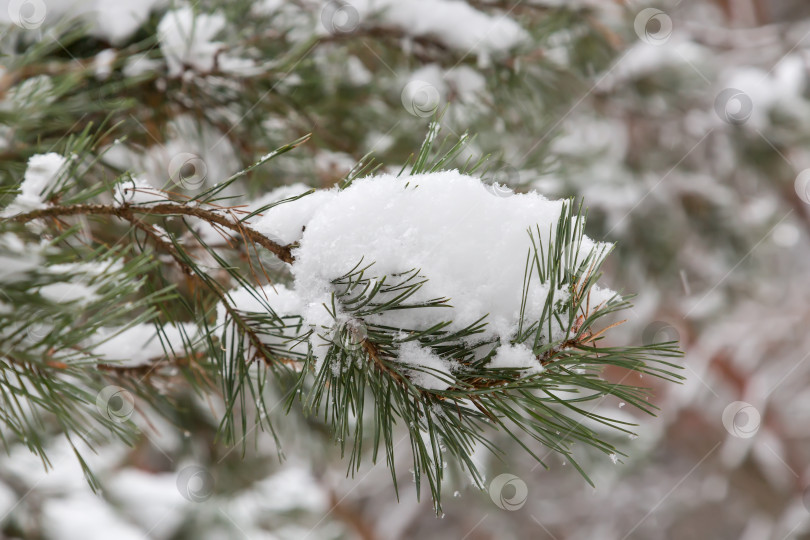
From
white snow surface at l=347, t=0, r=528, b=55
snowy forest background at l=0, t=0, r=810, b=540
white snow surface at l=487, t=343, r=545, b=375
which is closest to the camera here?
white snow surface at l=487, t=343, r=545, b=375

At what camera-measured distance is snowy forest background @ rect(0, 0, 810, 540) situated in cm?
102

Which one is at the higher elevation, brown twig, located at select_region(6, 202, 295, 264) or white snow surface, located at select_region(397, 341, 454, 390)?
brown twig, located at select_region(6, 202, 295, 264)

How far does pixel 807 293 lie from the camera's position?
13.7 feet

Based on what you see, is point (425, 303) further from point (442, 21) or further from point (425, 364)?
point (442, 21)

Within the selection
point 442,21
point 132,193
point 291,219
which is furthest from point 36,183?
point 442,21

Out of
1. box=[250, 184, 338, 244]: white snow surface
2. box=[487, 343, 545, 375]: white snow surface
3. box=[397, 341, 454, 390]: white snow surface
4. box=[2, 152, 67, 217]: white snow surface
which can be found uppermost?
box=[2, 152, 67, 217]: white snow surface

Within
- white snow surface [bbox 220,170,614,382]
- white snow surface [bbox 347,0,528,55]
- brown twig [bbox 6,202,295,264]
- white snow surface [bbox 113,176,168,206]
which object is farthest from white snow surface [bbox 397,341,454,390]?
white snow surface [bbox 347,0,528,55]

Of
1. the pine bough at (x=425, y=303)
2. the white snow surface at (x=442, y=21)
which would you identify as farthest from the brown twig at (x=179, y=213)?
the white snow surface at (x=442, y=21)

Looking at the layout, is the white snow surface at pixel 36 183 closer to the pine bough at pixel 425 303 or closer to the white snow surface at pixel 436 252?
the pine bough at pixel 425 303

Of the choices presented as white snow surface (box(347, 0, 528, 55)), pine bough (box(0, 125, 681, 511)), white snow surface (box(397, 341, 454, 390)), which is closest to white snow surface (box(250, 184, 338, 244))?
pine bough (box(0, 125, 681, 511))

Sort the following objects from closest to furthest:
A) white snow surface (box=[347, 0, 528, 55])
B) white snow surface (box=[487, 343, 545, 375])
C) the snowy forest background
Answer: white snow surface (box=[487, 343, 545, 375]) → the snowy forest background → white snow surface (box=[347, 0, 528, 55])

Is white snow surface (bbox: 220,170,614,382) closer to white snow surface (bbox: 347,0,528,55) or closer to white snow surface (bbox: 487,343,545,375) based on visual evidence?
white snow surface (bbox: 487,343,545,375)

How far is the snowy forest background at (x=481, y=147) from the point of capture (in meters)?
1.02

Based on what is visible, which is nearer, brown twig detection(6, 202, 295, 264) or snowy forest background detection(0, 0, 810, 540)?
brown twig detection(6, 202, 295, 264)
